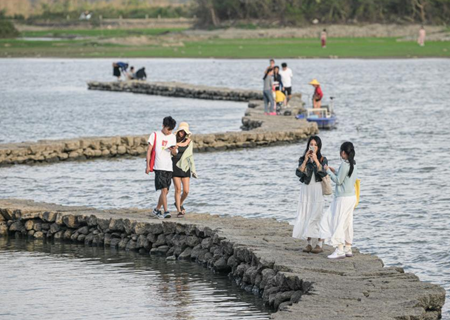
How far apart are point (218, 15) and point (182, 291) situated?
5089 inches

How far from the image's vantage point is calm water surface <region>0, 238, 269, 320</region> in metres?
14.2

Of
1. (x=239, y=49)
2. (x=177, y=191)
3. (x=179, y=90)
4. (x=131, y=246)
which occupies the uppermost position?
(x=239, y=49)

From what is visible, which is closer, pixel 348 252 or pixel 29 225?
pixel 348 252

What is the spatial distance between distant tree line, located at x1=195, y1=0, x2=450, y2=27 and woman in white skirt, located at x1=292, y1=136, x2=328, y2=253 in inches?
4687

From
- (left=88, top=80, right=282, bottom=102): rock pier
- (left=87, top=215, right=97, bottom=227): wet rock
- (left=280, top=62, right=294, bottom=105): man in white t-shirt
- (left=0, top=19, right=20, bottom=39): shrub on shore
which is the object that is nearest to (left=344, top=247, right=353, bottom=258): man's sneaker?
(left=87, top=215, right=97, bottom=227): wet rock

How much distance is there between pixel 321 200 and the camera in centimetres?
1571

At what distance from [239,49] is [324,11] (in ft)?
126

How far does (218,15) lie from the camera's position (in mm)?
143125

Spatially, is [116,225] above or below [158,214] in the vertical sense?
below

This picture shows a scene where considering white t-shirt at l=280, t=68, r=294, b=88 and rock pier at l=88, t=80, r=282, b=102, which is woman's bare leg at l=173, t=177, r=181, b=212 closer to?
white t-shirt at l=280, t=68, r=294, b=88

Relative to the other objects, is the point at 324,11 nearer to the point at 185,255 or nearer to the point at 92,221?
A: the point at 92,221

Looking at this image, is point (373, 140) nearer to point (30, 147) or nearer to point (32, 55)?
point (30, 147)

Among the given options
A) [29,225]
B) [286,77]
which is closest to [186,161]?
[29,225]

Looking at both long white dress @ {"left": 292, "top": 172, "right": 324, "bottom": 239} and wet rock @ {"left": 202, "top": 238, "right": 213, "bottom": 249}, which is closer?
long white dress @ {"left": 292, "top": 172, "right": 324, "bottom": 239}
